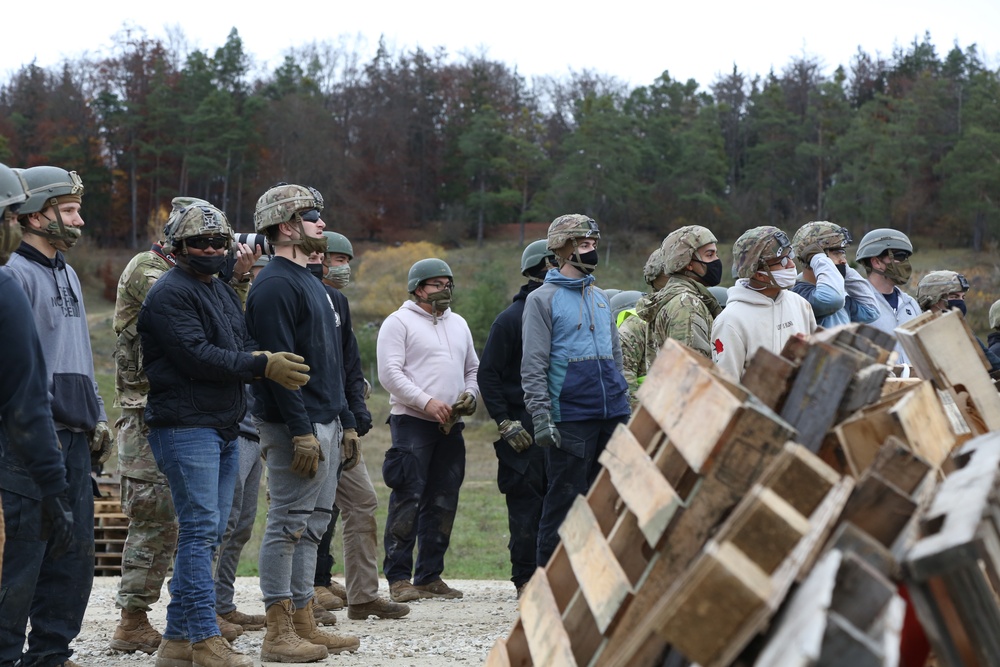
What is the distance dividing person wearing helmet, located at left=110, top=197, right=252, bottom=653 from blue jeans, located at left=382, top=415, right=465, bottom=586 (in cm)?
181

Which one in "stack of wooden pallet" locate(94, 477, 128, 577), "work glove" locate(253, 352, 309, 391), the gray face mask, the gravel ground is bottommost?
"stack of wooden pallet" locate(94, 477, 128, 577)

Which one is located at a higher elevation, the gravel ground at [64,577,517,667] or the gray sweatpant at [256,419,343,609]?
the gray sweatpant at [256,419,343,609]

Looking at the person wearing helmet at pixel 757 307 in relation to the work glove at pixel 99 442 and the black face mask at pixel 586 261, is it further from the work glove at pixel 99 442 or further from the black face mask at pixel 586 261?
the work glove at pixel 99 442

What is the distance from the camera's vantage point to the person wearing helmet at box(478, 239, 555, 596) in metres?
8.31

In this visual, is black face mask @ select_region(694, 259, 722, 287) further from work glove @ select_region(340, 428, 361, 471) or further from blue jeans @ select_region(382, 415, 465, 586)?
work glove @ select_region(340, 428, 361, 471)

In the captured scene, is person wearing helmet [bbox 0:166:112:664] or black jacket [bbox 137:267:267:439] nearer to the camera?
person wearing helmet [bbox 0:166:112:664]

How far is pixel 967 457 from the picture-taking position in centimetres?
318

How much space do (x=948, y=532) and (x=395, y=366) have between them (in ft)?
20.5

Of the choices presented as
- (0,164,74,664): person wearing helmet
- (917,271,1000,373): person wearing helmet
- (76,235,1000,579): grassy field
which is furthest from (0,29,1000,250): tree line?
(0,164,74,664): person wearing helmet

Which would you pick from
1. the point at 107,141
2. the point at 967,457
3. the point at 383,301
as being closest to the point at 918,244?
the point at 383,301

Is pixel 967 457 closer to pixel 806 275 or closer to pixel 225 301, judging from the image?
pixel 225 301

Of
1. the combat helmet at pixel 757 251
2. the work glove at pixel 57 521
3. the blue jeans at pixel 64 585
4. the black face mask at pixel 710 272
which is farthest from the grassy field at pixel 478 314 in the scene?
the work glove at pixel 57 521

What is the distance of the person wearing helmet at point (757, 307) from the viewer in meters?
6.43

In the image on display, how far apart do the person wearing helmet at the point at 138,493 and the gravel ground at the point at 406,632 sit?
0.20 m
